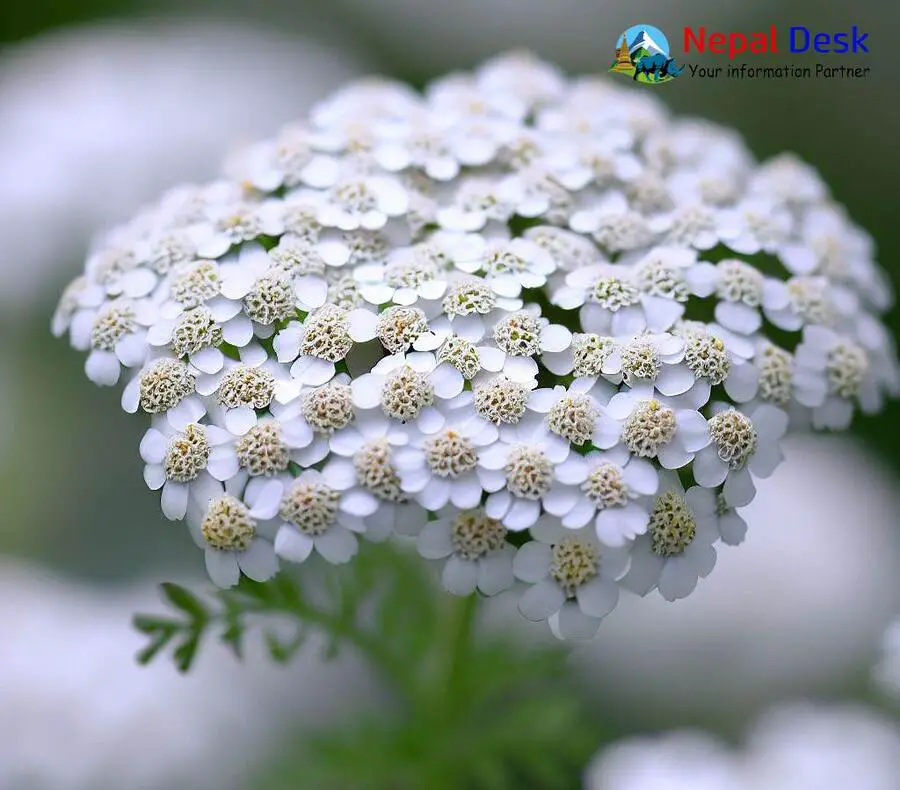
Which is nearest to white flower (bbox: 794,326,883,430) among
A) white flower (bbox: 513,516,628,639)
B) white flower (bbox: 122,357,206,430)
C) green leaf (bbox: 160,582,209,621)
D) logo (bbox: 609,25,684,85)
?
white flower (bbox: 513,516,628,639)

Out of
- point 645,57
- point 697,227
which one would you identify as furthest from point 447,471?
point 645,57

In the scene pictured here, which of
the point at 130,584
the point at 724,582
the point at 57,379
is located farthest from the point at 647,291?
the point at 57,379

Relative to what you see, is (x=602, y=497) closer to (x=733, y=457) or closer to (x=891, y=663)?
(x=733, y=457)

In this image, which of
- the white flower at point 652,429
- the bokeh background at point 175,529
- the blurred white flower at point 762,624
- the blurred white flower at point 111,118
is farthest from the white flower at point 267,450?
the blurred white flower at point 762,624

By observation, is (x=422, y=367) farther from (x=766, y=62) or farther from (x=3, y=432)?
(x=766, y=62)

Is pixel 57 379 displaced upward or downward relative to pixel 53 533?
upward

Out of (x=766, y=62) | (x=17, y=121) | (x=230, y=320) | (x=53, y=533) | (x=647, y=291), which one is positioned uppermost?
(x=766, y=62)
